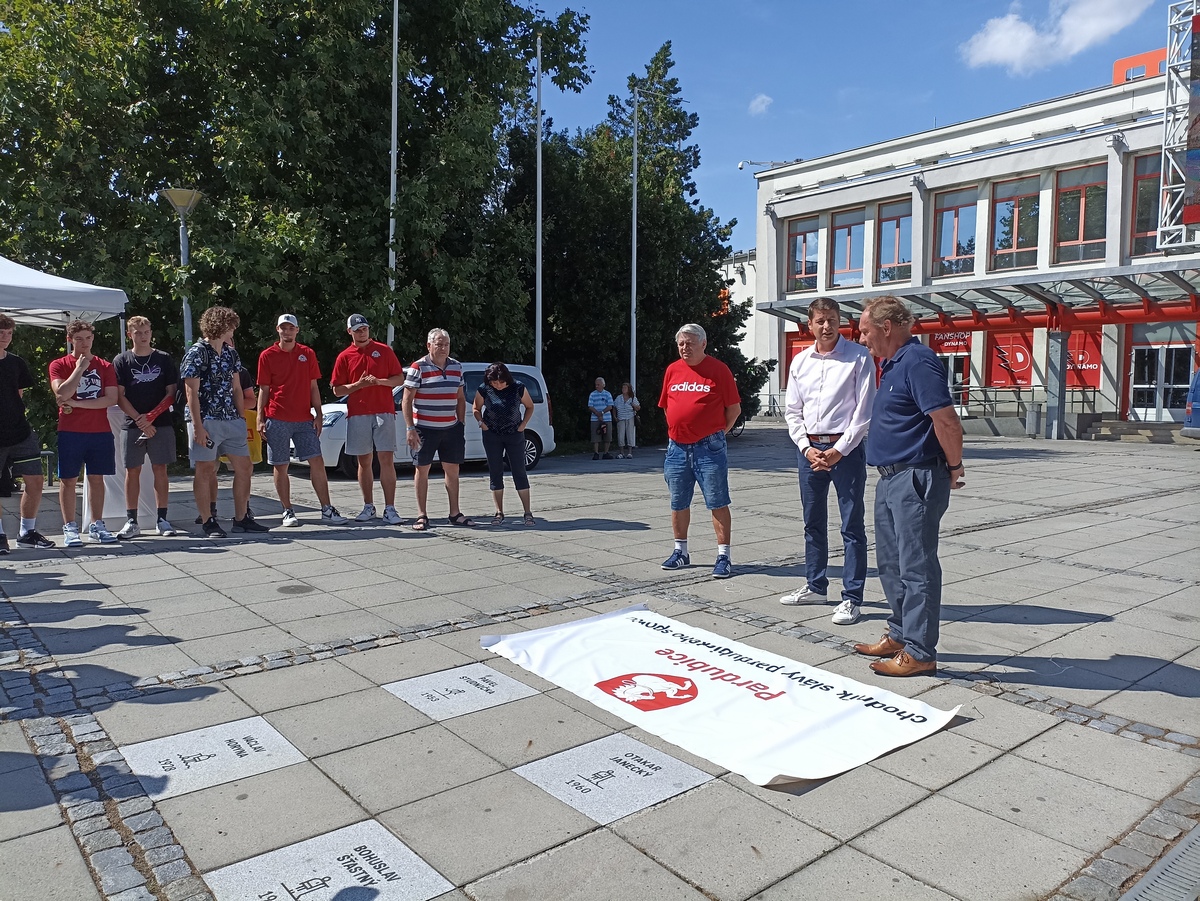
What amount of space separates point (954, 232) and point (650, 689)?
32954 mm

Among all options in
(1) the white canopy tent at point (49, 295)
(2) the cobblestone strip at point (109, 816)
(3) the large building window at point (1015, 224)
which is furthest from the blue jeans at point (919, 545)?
(3) the large building window at point (1015, 224)

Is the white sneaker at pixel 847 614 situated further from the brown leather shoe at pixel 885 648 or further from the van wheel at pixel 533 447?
the van wheel at pixel 533 447

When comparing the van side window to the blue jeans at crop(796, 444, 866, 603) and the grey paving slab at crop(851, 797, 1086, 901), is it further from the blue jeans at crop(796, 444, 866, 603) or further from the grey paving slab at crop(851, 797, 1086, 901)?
the grey paving slab at crop(851, 797, 1086, 901)

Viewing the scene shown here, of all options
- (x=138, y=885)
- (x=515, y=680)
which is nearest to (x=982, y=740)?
(x=515, y=680)

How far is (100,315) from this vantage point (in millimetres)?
9188

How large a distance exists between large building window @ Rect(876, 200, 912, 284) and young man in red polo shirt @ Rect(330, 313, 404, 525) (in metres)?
29.7

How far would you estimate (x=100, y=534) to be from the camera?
25.5 feet

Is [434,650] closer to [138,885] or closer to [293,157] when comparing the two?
[138,885]

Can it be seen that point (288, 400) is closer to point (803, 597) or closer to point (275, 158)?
point (803, 597)

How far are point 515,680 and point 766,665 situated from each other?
1.28 metres

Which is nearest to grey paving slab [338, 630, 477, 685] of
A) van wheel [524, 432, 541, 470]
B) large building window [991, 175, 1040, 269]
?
van wheel [524, 432, 541, 470]

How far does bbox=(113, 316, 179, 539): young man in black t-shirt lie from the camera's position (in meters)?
7.92

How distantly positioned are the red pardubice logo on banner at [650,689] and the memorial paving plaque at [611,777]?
449 millimetres

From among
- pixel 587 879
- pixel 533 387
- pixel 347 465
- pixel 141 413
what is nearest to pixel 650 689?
pixel 587 879
